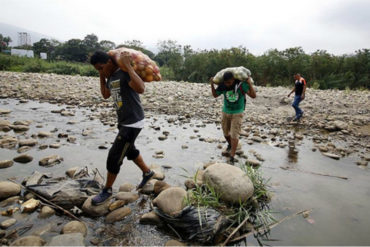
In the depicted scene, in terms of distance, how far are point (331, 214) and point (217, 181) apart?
1552 mm

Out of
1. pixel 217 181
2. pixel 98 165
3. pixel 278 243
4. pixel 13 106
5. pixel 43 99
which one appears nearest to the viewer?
pixel 278 243

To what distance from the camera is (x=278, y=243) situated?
2.52m

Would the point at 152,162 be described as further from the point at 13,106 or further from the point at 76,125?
the point at 13,106

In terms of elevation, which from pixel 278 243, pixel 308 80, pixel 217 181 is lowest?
pixel 278 243

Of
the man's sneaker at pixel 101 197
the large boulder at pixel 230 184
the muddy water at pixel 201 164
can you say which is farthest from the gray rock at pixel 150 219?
the large boulder at pixel 230 184

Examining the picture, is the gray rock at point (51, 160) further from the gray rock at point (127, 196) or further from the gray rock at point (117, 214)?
the gray rock at point (117, 214)

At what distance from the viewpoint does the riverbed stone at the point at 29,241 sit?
2.21 metres

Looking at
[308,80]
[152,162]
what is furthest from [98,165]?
[308,80]

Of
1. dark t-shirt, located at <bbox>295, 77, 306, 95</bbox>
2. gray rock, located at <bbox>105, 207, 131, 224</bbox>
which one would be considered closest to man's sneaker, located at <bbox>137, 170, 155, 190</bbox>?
gray rock, located at <bbox>105, 207, 131, 224</bbox>

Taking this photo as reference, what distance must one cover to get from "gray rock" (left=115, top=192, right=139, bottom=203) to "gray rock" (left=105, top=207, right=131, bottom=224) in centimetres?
23

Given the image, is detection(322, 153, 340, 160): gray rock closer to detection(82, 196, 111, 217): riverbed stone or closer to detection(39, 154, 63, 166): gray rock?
detection(82, 196, 111, 217): riverbed stone

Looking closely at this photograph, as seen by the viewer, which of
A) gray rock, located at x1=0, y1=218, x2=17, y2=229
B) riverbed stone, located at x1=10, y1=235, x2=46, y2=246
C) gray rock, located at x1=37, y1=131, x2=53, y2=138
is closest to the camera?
riverbed stone, located at x1=10, y1=235, x2=46, y2=246

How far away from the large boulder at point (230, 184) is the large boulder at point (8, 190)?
8.35 ft

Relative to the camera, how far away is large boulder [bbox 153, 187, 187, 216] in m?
2.72
